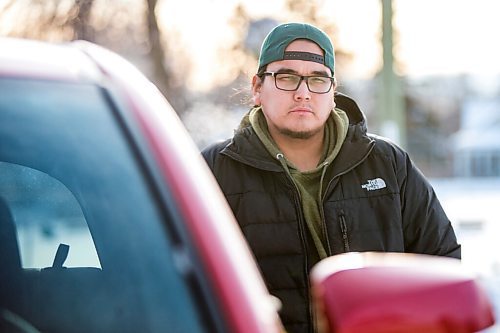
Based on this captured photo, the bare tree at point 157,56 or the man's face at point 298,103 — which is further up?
the bare tree at point 157,56

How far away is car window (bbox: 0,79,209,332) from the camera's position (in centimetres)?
164

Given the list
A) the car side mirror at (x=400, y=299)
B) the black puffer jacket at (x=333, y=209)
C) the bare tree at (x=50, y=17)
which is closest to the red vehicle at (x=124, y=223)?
the car side mirror at (x=400, y=299)

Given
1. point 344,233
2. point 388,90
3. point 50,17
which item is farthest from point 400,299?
point 50,17

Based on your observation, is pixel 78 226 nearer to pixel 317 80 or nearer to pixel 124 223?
pixel 124 223

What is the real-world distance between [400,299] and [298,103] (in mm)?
1661

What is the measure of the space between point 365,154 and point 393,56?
515cm

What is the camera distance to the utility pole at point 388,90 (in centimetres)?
806

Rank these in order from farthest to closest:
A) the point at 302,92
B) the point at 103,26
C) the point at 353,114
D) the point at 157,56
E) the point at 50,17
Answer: the point at 157,56 → the point at 103,26 → the point at 50,17 → the point at 353,114 → the point at 302,92

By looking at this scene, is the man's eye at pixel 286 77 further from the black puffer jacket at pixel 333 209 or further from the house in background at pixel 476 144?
the house in background at pixel 476 144

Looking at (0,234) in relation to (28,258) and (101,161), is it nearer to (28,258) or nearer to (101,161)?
(28,258)

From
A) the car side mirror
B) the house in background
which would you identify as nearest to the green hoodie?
the car side mirror

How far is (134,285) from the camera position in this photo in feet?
5.56

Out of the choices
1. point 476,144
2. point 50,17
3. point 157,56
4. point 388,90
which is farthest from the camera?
point 476,144

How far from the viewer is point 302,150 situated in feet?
10.5
